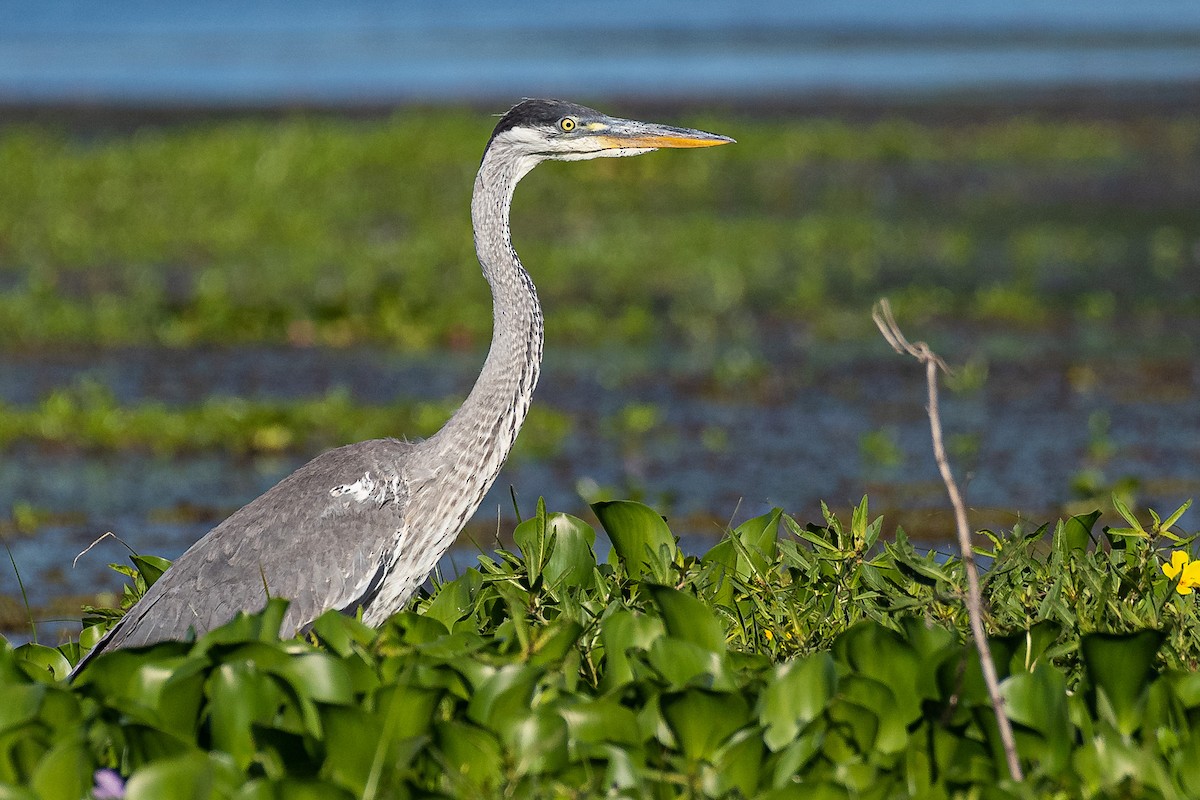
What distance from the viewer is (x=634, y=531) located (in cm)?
456

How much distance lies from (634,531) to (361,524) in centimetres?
74

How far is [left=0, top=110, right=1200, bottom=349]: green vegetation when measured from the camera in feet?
35.1

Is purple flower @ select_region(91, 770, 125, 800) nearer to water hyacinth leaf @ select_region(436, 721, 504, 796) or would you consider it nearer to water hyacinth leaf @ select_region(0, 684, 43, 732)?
water hyacinth leaf @ select_region(0, 684, 43, 732)

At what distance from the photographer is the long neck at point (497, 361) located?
4.36m

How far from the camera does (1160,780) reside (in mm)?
3158

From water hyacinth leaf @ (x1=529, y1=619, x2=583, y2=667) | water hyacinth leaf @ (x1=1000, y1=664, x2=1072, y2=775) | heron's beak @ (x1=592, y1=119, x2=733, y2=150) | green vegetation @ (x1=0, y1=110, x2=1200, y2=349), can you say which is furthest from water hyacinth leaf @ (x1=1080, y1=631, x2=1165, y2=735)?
green vegetation @ (x1=0, y1=110, x2=1200, y2=349)

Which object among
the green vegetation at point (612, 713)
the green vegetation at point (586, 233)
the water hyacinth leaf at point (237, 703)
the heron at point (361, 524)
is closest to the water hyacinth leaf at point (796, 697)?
the green vegetation at point (612, 713)

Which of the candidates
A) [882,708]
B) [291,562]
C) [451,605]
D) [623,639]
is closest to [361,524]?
[291,562]

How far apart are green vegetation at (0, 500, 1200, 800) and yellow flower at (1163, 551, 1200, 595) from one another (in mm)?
159

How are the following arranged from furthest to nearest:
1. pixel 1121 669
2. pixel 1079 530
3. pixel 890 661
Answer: pixel 1079 530 → pixel 890 661 → pixel 1121 669

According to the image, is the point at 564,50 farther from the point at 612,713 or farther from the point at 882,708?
the point at 612,713

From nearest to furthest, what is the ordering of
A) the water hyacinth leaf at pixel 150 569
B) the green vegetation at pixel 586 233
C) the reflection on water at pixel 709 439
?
1. the water hyacinth leaf at pixel 150 569
2. the reflection on water at pixel 709 439
3. the green vegetation at pixel 586 233

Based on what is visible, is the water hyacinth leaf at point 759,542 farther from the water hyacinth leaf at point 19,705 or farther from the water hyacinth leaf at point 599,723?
the water hyacinth leaf at point 19,705

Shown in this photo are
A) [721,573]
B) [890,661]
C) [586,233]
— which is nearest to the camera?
[890,661]
